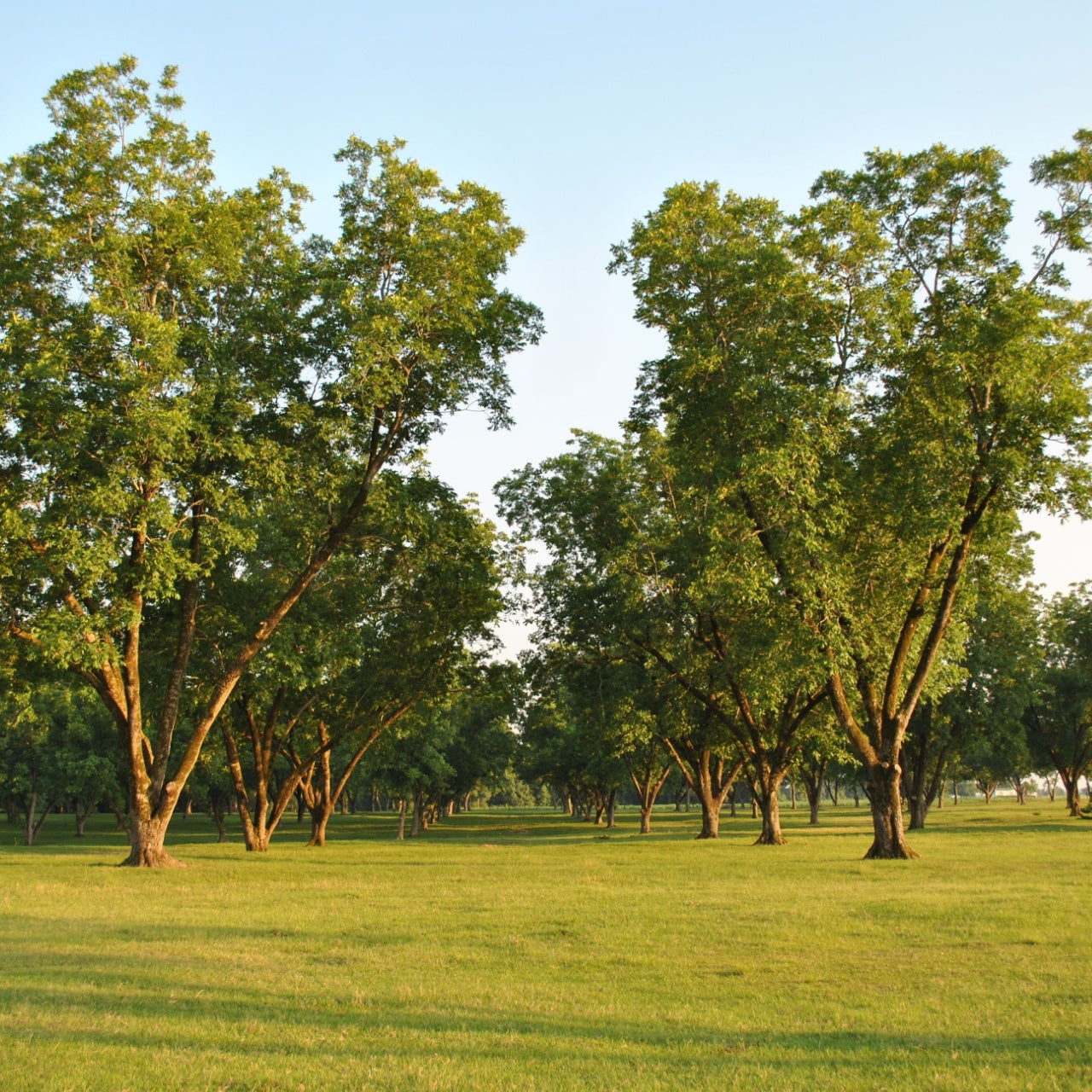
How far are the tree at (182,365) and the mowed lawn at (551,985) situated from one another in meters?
7.41

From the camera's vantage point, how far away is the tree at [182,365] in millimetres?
22406

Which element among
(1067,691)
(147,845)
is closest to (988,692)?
(1067,691)

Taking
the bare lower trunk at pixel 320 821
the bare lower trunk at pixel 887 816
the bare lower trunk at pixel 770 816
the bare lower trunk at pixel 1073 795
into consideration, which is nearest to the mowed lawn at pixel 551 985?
the bare lower trunk at pixel 887 816

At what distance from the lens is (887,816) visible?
2716 cm

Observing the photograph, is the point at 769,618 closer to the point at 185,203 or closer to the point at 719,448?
the point at 719,448

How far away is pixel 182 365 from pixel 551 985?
18081 millimetres

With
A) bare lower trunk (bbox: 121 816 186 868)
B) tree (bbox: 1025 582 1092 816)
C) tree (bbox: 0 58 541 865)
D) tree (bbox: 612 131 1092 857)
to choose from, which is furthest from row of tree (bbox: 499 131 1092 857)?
tree (bbox: 1025 582 1092 816)

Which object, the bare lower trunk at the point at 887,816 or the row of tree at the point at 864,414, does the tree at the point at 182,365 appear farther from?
the bare lower trunk at the point at 887,816

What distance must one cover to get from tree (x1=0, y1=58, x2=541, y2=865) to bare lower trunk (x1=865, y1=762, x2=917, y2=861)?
15.7 m

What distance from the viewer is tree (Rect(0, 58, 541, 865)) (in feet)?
73.5

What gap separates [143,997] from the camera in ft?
29.4

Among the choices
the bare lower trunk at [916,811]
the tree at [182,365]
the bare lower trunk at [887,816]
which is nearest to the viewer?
the tree at [182,365]

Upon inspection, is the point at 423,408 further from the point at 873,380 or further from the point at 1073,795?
the point at 1073,795

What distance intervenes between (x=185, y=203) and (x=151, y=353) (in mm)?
5795
